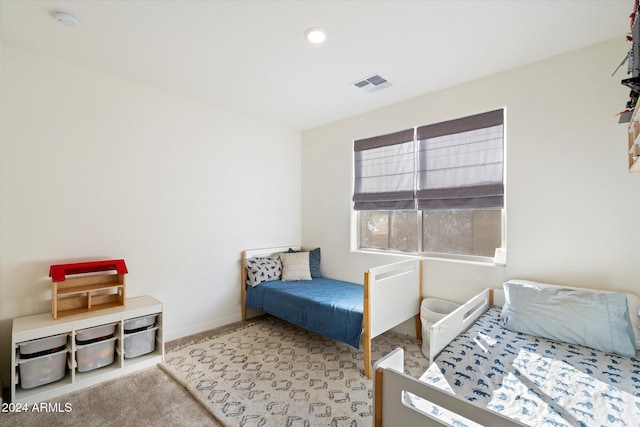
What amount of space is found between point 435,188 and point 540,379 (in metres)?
1.75

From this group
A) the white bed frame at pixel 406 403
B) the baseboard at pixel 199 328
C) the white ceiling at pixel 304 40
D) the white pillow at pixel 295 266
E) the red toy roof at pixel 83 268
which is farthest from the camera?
the white pillow at pixel 295 266

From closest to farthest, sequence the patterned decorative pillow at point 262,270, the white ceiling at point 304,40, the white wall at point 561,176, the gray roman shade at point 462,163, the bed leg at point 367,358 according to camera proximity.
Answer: the white ceiling at point 304,40 → the white wall at point 561,176 → the bed leg at point 367,358 → the gray roman shade at point 462,163 → the patterned decorative pillow at point 262,270

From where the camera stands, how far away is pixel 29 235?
84.0 inches

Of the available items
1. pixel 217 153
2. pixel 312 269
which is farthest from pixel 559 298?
pixel 217 153

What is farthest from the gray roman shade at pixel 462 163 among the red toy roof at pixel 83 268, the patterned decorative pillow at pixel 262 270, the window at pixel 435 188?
the red toy roof at pixel 83 268

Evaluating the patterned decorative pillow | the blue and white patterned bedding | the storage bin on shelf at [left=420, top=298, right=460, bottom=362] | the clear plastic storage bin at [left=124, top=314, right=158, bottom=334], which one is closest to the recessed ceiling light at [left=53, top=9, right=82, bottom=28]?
the clear plastic storage bin at [left=124, top=314, right=158, bottom=334]

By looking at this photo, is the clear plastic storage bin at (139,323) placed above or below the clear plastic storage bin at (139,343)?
above

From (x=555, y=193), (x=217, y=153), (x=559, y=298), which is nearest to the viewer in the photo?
(x=559, y=298)

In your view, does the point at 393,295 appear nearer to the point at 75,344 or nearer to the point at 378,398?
the point at 378,398

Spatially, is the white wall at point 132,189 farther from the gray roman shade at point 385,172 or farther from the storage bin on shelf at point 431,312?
the storage bin on shelf at point 431,312

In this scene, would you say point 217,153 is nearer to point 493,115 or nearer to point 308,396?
point 308,396

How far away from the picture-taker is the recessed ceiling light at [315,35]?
1854mm

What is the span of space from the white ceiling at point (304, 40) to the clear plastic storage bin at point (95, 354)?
2.16 meters

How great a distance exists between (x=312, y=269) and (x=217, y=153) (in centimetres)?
175
